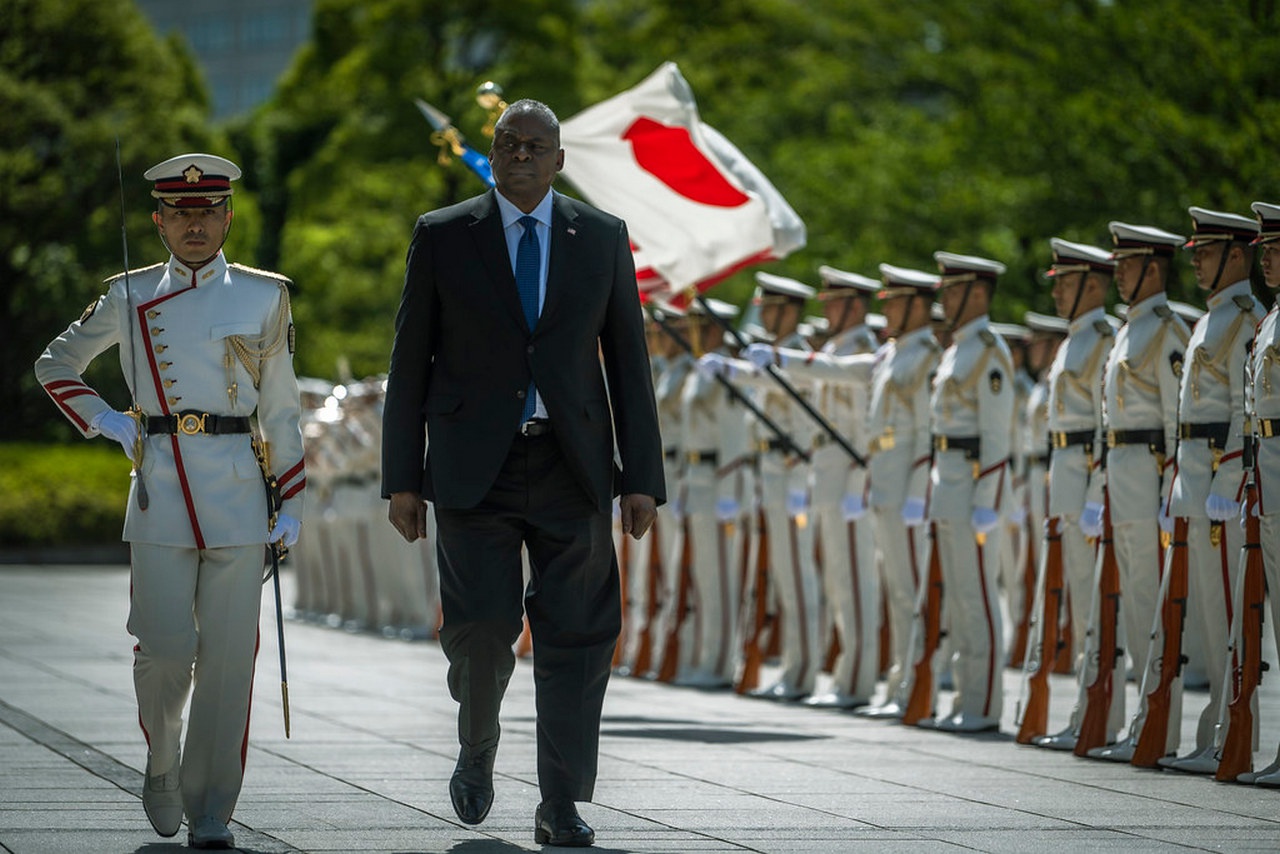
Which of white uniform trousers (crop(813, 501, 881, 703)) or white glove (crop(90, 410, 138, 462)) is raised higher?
white glove (crop(90, 410, 138, 462))

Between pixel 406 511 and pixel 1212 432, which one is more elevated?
pixel 1212 432

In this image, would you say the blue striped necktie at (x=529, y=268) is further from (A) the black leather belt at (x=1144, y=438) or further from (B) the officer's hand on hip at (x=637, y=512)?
(A) the black leather belt at (x=1144, y=438)

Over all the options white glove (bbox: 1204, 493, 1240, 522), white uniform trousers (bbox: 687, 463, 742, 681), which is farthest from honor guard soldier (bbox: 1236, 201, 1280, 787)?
white uniform trousers (bbox: 687, 463, 742, 681)

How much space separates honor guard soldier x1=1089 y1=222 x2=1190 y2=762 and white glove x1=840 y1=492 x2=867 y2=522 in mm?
2789

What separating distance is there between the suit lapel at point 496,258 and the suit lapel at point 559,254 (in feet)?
0.30

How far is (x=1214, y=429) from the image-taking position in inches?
363

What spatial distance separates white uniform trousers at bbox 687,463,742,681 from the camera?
14.4 meters

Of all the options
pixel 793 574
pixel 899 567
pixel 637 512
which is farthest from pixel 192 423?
pixel 793 574

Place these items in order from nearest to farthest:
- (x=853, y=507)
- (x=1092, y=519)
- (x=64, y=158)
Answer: (x=1092, y=519), (x=853, y=507), (x=64, y=158)

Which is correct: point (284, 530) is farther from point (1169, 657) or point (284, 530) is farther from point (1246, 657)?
point (1169, 657)

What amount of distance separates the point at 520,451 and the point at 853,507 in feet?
20.3

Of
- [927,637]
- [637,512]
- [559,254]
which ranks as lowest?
[927,637]

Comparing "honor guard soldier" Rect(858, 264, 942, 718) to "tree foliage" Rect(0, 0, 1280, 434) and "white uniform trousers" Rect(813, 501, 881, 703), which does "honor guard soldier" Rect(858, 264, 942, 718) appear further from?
"tree foliage" Rect(0, 0, 1280, 434)

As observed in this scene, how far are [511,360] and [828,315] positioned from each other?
659 cm
